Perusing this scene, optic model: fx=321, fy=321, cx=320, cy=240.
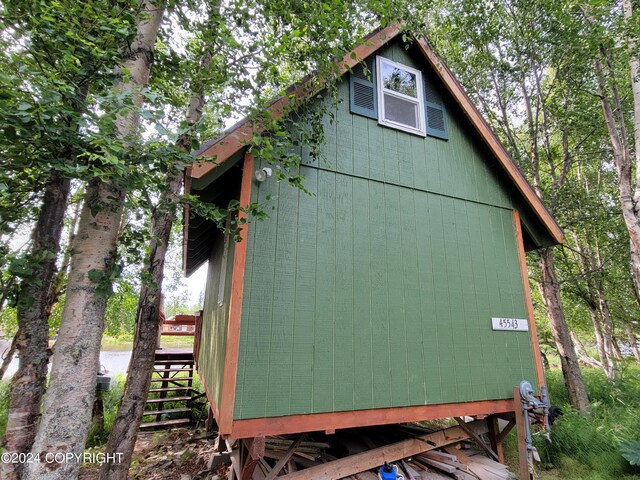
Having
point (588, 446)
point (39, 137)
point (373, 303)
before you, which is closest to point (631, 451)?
point (588, 446)

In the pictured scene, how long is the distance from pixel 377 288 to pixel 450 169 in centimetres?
234

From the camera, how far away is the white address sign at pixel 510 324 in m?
4.51

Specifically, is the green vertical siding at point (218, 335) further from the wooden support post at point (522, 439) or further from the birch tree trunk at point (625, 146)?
the birch tree trunk at point (625, 146)

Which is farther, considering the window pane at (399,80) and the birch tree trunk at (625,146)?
the birch tree trunk at (625,146)

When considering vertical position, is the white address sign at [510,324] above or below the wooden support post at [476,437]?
above

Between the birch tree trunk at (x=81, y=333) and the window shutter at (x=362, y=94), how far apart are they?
8.99 ft

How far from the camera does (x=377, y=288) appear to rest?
3.90 m

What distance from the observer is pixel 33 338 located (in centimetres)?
208

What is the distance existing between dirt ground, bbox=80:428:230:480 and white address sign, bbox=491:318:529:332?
15.1 feet

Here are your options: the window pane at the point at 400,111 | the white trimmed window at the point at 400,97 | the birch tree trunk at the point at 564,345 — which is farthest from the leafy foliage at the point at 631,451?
the window pane at the point at 400,111

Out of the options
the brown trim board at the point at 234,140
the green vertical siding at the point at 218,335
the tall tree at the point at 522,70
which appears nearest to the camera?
the brown trim board at the point at 234,140

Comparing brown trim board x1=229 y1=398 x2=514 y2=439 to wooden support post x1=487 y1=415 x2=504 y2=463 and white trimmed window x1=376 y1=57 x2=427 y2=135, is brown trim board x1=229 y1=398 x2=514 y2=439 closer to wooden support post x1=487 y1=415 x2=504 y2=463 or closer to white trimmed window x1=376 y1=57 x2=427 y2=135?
wooden support post x1=487 y1=415 x2=504 y2=463

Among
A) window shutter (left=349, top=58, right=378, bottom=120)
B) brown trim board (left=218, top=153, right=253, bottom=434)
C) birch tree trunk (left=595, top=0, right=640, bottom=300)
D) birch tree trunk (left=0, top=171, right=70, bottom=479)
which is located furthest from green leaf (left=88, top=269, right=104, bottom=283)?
birch tree trunk (left=595, top=0, right=640, bottom=300)

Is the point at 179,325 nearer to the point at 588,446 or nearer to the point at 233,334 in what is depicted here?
the point at 233,334
